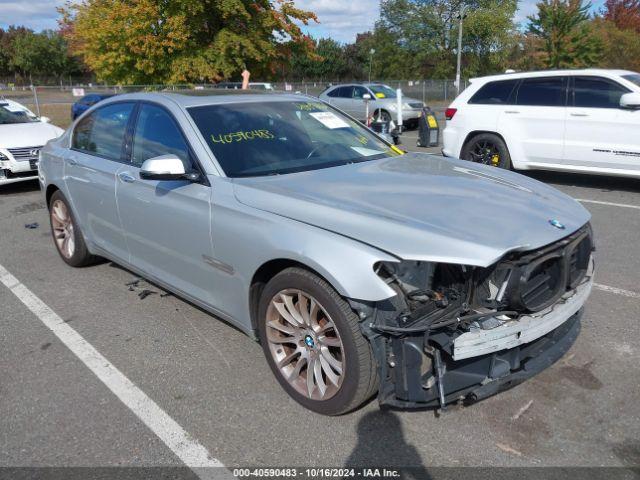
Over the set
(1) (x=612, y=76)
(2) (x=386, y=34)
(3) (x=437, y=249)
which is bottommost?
(3) (x=437, y=249)

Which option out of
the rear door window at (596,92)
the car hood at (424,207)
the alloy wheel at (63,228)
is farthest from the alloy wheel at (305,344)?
the rear door window at (596,92)

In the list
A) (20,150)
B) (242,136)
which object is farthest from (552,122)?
(20,150)

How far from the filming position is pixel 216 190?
3.34 m

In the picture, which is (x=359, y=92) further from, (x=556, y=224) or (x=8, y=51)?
(x=8, y=51)

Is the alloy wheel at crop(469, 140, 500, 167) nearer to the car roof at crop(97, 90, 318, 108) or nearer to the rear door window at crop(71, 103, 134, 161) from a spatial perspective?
the car roof at crop(97, 90, 318, 108)

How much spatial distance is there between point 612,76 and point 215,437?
7666mm

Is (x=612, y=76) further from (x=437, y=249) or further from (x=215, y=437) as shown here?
(x=215, y=437)

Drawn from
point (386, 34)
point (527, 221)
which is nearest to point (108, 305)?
point (527, 221)

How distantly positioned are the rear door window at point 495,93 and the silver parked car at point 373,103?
9214 mm

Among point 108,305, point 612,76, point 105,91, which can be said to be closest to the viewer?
point 108,305

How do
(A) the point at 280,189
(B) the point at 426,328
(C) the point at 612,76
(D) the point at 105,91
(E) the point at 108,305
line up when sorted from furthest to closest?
(D) the point at 105,91 < (C) the point at 612,76 < (E) the point at 108,305 < (A) the point at 280,189 < (B) the point at 426,328

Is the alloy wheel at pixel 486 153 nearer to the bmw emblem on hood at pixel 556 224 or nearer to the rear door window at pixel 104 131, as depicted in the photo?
the rear door window at pixel 104 131

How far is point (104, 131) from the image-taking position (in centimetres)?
471

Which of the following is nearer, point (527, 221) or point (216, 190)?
point (527, 221)
